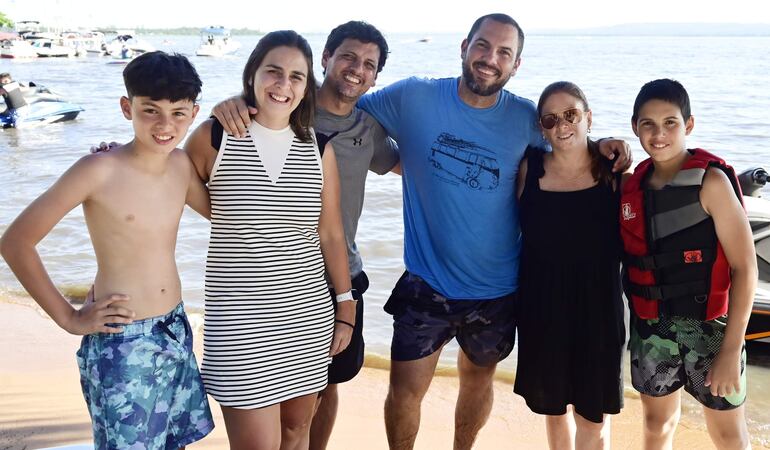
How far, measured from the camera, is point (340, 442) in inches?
168

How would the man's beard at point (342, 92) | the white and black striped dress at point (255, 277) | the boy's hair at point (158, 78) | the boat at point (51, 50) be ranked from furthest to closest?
the boat at point (51, 50), the man's beard at point (342, 92), the white and black striped dress at point (255, 277), the boy's hair at point (158, 78)

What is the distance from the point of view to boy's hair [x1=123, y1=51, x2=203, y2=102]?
8.20 feet

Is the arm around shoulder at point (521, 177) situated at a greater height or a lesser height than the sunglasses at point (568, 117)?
lesser

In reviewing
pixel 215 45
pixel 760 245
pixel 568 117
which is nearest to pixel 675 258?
pixel 568 117

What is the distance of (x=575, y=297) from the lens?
3.14m

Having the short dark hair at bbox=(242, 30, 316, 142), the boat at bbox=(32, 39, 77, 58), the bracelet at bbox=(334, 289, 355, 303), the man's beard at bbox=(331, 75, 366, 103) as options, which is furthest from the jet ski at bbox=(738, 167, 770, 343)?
the boat at bbox=(32, 39, 77, 58)

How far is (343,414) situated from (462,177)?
6.61 ft

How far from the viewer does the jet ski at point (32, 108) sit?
56.4ft

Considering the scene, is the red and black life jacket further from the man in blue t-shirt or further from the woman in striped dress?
the woman in striped dress

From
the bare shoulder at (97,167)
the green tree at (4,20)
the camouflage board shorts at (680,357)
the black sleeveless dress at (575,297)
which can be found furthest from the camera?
the green tree at (4,20)

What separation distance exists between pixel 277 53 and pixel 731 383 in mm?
2179

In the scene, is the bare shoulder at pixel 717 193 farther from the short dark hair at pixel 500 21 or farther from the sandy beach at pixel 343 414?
the sandy beach at pixel 343 414

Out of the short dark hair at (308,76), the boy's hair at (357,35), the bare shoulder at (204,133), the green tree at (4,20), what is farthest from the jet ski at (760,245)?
the green tree at (4,20)

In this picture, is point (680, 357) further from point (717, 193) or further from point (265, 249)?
point (265, 249)
